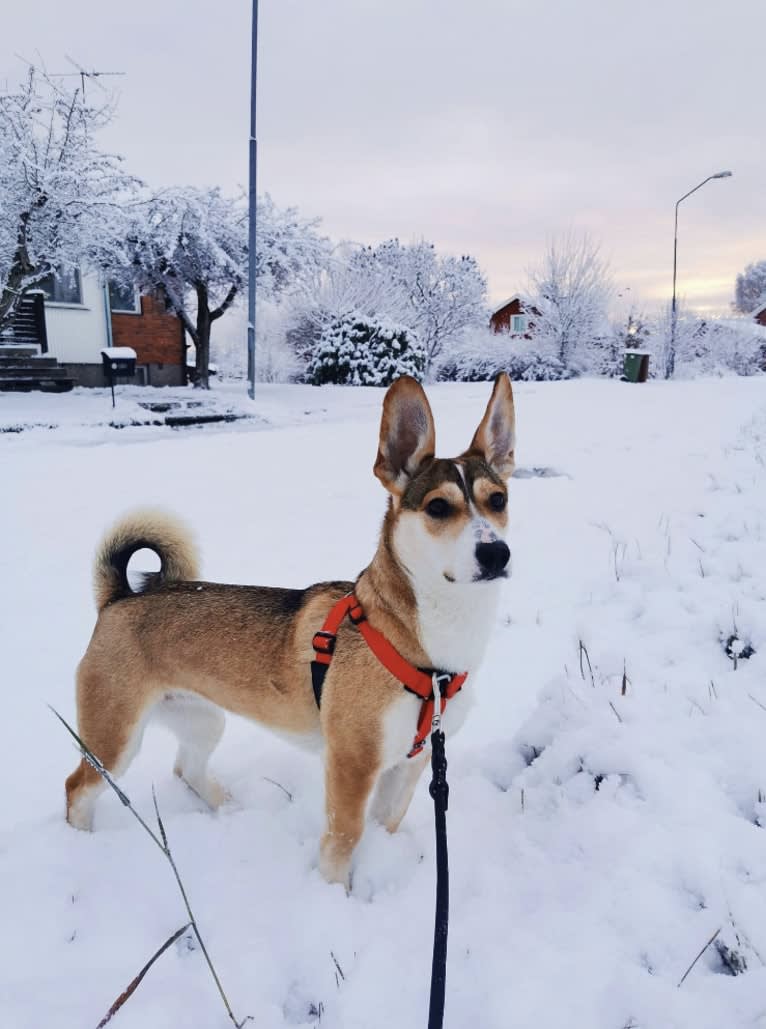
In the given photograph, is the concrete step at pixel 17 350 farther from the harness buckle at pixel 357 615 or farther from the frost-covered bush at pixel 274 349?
the harness buckle at pixel 357 615

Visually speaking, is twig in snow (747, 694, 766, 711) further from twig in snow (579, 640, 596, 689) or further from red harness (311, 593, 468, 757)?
red harness (311, 593, 468, 757)

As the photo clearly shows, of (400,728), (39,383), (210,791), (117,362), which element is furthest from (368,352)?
(400,728)

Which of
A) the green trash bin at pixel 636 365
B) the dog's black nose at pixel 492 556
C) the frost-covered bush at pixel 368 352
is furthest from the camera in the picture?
the green trash bin at pixel 636 365

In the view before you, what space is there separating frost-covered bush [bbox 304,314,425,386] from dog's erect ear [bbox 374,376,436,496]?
64.8 feet

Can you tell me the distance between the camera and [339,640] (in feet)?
7.61

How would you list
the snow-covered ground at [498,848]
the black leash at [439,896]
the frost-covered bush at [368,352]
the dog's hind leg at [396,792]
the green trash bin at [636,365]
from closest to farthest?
the black leash at [439,896] < the snow-covered ground at [498,848] < the dog's hind leg at [396,792] < the frost-covered bush at [368,352] < the green trash bin at [636,365]

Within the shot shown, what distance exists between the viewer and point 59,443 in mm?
10117

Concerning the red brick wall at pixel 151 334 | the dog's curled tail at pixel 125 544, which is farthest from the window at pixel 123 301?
the dog's curled tail at pixel 125 544

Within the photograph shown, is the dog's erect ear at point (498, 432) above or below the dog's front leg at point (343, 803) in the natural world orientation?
above

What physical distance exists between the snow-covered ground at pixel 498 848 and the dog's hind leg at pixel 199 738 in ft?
0.28

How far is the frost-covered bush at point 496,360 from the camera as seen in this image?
1261 inches

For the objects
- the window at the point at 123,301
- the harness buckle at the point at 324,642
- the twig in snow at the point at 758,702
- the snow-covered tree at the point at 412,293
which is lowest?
the twig in snow at the point at 758,702

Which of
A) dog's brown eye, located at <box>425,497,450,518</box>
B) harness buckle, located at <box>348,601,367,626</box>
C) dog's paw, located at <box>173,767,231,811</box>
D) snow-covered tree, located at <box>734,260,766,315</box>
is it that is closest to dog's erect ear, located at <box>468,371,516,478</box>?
dog's brown eye, located at <box>425,497,450,518</box>

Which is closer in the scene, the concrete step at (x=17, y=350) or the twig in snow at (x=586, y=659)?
the twig in snow at (x=586, y=659)
